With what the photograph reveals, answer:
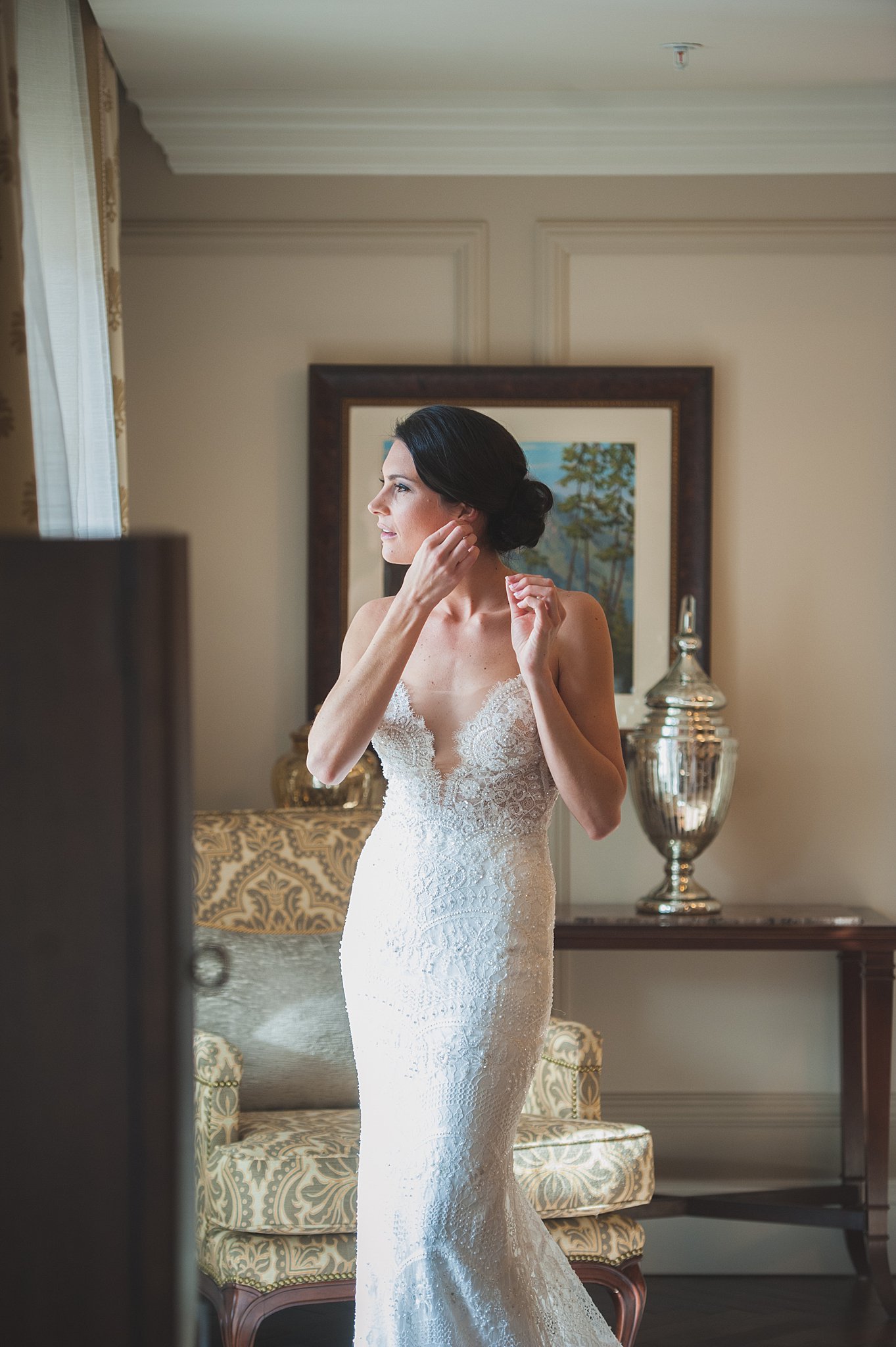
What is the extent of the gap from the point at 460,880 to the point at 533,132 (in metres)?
2.73

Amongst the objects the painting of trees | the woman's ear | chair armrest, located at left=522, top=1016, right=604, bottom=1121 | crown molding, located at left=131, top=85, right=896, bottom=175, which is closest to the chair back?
chair armrest, located at left=522, top=1016, right=604, bottom=1121

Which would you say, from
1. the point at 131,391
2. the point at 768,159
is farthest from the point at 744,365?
the point at 131,391

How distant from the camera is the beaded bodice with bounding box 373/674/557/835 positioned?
2256mm

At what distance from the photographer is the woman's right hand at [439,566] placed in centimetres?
216

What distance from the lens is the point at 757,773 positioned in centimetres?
409

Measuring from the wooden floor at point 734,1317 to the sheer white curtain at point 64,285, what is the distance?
6.74 ft

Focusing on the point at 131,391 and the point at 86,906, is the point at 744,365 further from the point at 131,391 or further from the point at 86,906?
the point at 86,906

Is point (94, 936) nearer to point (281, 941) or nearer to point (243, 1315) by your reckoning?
point (243, 1315)

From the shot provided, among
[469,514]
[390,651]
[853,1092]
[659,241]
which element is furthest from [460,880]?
[659,241]

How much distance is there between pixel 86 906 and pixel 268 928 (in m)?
2.68

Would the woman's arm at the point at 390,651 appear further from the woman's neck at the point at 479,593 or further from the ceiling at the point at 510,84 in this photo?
the ceiling at the point at 510,84

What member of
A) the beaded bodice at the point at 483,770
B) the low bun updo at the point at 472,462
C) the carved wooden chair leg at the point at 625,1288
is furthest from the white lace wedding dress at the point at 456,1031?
the carved wooden chair leg at the point at 625,1288

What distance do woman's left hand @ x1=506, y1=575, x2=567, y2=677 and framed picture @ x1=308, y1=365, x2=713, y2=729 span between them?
1860mm

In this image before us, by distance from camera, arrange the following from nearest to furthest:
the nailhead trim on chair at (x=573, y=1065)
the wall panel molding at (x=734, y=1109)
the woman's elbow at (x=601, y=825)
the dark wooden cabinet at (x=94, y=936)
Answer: the dark wooden cabinet at (x=94, y=936)
the woman's elbow at (x=601, y=825)
the nailhead trim on chair at (x=573, y=1065)
the wall panel molding at (x=734, y=1109)
